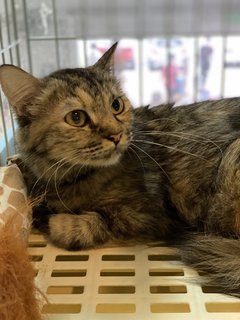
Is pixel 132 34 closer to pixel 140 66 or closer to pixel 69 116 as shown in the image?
pixel 140 66

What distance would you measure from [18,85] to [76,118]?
18 cm

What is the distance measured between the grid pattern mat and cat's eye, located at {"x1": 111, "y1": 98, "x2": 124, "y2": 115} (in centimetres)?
39

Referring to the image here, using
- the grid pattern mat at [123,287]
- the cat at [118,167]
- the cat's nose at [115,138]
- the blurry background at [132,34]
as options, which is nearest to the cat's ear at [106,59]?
the cat at [118,167]

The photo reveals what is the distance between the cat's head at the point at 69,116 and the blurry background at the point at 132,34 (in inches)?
20.7

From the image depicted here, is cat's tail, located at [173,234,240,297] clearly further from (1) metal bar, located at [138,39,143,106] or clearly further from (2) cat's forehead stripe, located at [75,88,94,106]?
(1) metal bar, located at [138,39,143,106]

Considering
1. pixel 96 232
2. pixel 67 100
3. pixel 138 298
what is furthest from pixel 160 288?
pixel 67 100

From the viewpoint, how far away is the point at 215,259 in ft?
3.56

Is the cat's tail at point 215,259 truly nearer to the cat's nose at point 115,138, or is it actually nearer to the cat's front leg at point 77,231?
the cat's front leg at point 77,231

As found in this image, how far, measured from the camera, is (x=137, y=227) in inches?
50.8

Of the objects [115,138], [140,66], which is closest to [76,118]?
[115,138]

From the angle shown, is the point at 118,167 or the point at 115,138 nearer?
the point at 115,138

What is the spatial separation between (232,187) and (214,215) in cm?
10

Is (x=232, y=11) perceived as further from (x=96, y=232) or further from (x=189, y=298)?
(x=189, y=298)

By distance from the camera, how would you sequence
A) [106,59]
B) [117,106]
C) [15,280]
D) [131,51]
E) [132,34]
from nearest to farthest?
[15,280], [117,106], [106,59], [132,34], [131,51]
